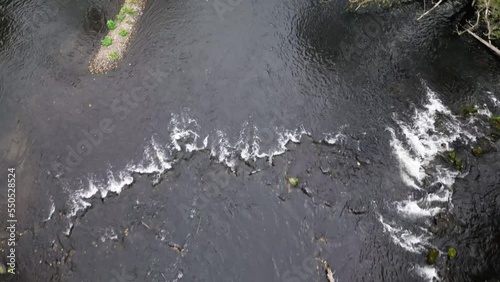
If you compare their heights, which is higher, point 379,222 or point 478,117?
point 478,117

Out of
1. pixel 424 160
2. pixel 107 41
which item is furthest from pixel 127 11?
pixel 424 160

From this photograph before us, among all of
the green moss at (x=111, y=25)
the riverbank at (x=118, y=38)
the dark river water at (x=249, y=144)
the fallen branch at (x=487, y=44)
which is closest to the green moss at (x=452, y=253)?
the dark river water at (x=249, y=144)

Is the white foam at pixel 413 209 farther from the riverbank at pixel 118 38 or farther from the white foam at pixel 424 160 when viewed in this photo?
the riverbank at pixel 118 38

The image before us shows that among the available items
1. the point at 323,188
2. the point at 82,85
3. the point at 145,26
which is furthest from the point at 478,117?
the point at 82,85

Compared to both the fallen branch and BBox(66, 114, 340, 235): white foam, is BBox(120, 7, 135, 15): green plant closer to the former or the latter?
BBox(66, 114, 340, 235): white foam

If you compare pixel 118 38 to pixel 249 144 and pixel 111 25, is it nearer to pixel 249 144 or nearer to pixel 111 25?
pixel 111 25

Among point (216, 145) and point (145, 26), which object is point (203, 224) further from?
point (145, 26)
